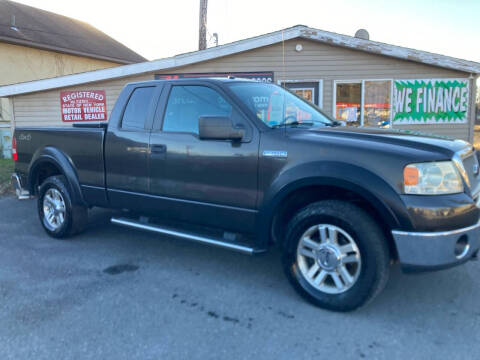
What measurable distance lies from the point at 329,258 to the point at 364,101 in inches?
310

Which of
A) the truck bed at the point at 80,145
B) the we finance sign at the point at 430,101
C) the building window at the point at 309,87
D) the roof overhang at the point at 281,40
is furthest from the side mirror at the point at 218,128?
the we finance sign at the point at 430,101

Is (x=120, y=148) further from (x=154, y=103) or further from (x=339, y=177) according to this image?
(x=339, y=177)

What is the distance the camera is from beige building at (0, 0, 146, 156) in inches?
687

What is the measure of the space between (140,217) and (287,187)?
1.99 meters

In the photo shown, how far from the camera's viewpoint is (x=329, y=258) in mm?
3285

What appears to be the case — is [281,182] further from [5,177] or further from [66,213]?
[5,177]

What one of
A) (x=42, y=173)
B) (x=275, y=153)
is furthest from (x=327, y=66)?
(x=275, y=153)

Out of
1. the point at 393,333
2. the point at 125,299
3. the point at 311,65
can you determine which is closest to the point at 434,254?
the point at 393,333

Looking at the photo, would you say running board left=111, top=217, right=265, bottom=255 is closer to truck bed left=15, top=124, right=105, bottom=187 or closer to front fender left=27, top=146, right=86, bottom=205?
truck bed left=15, top=124, right=105, bottom=187

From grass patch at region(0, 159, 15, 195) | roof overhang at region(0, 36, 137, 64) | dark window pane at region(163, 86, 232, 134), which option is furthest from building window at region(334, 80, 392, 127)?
roof overhang at region(0, 36, 137, 64)

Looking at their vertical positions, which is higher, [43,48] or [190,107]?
[43,48]

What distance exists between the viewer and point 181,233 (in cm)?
409

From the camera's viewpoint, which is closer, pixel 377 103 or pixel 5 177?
pixel 5 177

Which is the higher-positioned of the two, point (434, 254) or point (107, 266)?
point (434, 254)
